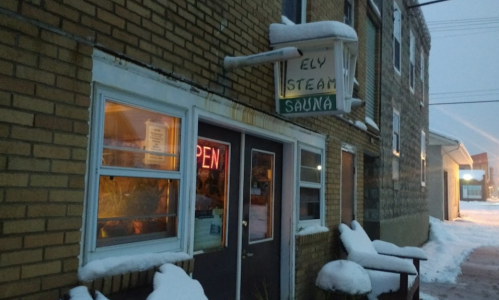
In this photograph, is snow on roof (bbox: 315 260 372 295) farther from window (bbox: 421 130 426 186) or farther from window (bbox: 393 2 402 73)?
window (bbox: 421 130 426 186)

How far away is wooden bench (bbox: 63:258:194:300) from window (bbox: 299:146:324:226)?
277 cm

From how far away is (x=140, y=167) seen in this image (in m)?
3.10

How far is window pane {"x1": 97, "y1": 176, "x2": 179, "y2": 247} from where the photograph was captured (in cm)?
291

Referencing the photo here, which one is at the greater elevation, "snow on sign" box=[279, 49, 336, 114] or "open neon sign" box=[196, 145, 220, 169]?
"snow on sign" box=[279, 49, 336, 114]

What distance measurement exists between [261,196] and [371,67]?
208 inches

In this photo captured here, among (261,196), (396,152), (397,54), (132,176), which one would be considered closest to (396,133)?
(396,152)

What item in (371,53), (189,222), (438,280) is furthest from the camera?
(371,53)

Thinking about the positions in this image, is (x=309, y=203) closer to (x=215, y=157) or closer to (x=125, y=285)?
(x=215, y=157)

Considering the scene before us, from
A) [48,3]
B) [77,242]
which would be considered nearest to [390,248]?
[77,242]

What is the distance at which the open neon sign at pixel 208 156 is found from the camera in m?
3.88

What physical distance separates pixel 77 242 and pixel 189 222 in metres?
1.05

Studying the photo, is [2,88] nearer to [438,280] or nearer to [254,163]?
[254,163]

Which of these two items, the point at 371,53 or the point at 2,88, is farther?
the point at 371,53

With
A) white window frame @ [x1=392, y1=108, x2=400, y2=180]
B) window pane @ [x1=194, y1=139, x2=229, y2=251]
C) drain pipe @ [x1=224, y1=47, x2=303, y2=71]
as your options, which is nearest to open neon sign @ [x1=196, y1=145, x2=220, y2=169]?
window pane @ [x1=194, y1=139, x2=229, y2=251]
